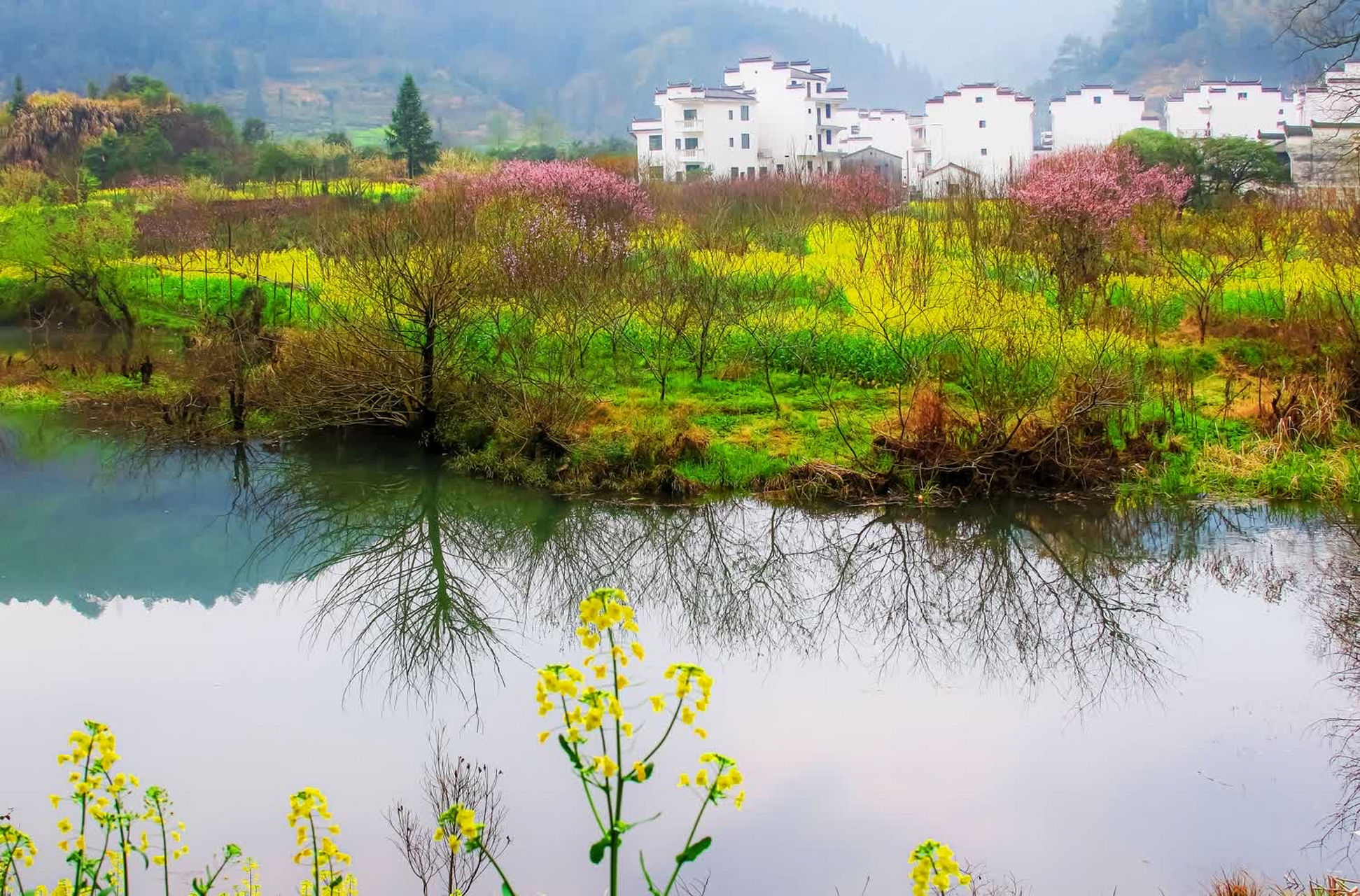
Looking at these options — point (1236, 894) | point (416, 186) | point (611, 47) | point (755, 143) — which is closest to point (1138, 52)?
point (755, 143)

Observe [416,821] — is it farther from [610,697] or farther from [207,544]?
[207,544]

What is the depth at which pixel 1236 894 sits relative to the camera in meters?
6.98

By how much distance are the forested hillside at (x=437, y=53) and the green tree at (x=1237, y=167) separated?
67568 millimetres

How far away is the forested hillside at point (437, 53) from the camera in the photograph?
11906cm

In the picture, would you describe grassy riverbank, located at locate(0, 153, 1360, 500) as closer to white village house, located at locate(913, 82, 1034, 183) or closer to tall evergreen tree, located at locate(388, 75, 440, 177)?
tall evergreen tree, located at locate(388, 75, 440, 177)

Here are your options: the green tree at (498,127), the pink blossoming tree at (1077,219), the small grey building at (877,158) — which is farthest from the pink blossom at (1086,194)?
the green tree at (498,127)

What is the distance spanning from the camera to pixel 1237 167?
36.7m

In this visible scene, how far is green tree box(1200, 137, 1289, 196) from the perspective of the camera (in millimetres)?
35750

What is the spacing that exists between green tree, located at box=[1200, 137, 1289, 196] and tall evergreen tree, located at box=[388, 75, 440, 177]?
32740 millimetres

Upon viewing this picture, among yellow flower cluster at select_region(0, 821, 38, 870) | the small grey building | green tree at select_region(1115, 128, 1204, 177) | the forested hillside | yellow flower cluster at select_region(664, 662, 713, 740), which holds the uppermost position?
the forested hillside

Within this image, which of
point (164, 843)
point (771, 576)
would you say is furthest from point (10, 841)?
point (771, 576)

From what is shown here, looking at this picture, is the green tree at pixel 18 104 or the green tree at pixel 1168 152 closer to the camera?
the green tree at pixel 1168 152

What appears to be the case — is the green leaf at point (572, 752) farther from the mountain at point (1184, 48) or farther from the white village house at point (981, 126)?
the mountain at point (1184, 48)

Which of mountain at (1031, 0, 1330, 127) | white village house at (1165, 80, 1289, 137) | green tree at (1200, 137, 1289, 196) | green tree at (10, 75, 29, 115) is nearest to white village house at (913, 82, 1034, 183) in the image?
white village house at (1165, 80, 1289, 137)
